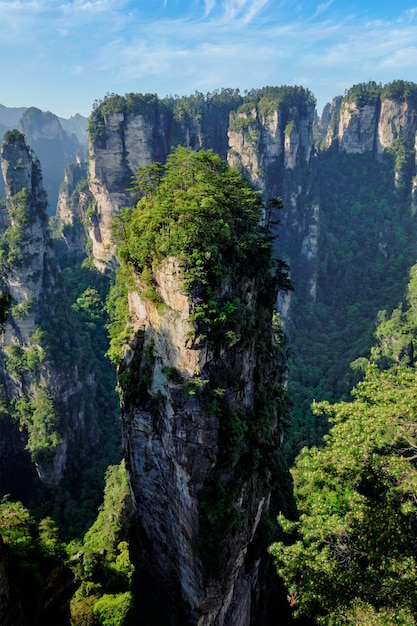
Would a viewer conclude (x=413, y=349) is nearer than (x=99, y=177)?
Yes

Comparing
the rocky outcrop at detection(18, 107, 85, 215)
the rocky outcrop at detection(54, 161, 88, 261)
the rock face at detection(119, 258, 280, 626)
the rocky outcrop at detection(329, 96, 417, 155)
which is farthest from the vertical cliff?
the rocky outcrop at detection(18, 107, 85, 215)

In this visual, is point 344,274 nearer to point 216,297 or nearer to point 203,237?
point 203,237

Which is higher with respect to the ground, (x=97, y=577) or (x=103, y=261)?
(x=103, y=261)

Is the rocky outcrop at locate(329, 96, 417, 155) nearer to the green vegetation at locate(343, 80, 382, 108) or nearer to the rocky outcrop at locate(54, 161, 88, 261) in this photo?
the green vegetation at locate(343, 80, 382, 108)

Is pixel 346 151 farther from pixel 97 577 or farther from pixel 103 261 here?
pixel 97 577

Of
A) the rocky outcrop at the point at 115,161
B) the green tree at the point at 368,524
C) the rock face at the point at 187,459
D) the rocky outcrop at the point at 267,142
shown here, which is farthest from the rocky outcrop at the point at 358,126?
the green tree at the point at 368,524

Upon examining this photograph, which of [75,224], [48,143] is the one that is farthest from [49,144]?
[75,224]

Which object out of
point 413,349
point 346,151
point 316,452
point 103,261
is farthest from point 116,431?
point 346,151
